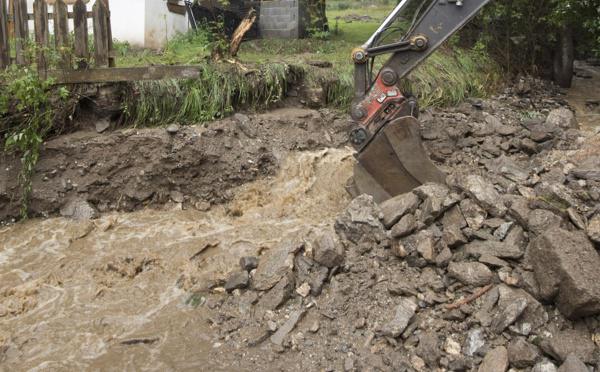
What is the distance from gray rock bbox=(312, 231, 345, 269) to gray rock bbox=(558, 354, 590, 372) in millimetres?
1756

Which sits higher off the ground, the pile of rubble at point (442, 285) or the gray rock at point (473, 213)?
the gray rock at point (473, 213)

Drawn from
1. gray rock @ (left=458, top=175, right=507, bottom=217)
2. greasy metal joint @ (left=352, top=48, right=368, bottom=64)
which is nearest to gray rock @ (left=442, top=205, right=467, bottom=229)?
gray rock @ (left=458, top=175, right=507, bottom=217)

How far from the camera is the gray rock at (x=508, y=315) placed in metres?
3.37

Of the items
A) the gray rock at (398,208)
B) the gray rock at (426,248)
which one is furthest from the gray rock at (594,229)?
the gray rock at (398,208)

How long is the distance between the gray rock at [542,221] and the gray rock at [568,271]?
30 cm

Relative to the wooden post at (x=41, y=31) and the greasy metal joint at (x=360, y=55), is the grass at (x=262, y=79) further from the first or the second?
the greasy metal joint at (x=360, y=55)

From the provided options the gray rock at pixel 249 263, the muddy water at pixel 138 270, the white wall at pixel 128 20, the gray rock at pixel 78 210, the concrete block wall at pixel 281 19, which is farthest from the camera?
the concrete block wall at pixel 281 19

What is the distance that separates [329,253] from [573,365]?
73.5 inches

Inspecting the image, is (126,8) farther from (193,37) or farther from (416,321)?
(416,321)

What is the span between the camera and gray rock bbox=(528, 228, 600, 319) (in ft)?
10.4

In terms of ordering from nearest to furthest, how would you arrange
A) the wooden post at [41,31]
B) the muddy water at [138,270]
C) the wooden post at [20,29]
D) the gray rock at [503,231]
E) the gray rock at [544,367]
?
the gray rock at [544,367] < the muddy water at [138,270] < the gray rock at [503,231] < the wooden post at [41,31] < the wooden post at [20,29]

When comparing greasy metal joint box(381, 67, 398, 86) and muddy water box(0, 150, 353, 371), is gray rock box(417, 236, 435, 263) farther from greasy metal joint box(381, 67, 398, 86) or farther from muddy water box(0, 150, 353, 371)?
greasy metal joint box(381, 67, 398, 86)

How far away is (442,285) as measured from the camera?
12.6 ft

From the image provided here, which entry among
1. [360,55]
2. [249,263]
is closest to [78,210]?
[249,263]
